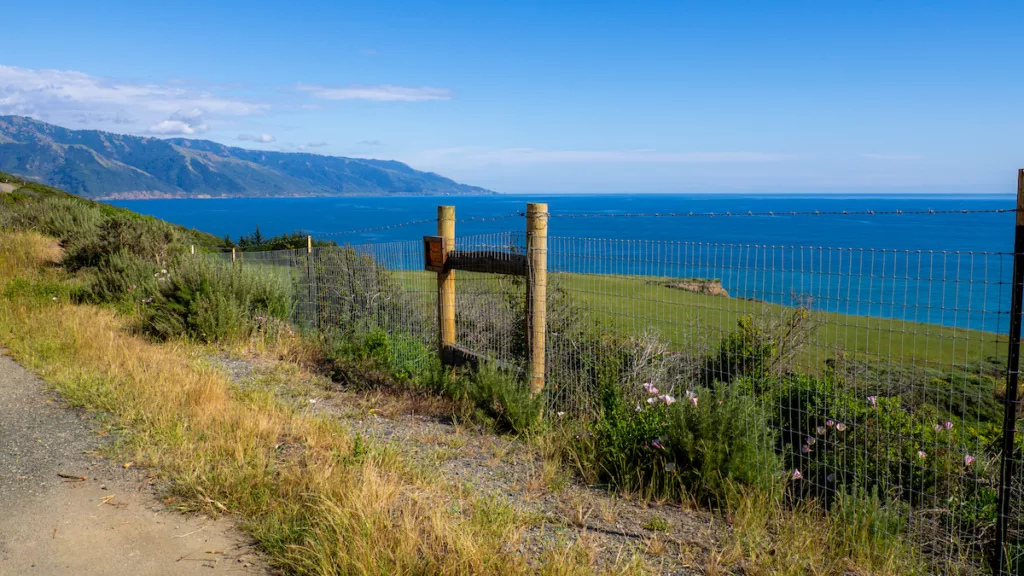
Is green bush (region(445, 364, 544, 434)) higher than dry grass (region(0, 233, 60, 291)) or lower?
lower

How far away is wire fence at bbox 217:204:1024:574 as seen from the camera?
4.43m

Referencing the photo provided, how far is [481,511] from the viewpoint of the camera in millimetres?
4285

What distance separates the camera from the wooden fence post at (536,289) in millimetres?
6691

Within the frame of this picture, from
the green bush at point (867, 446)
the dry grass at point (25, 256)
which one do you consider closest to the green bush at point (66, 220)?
the dry grass at point (25, 256)

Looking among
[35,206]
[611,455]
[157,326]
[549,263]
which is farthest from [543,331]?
[35,206]

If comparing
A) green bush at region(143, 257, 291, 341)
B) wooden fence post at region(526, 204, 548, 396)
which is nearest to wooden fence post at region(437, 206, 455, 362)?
wooden fence post at region(526, 204, 548, 396)

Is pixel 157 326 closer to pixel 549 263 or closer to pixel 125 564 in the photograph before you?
pixel 549 263

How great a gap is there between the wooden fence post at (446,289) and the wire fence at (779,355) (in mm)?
254

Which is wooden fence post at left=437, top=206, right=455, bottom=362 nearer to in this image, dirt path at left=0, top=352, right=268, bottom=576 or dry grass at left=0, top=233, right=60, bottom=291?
dirt path at left=0, top=352, right=268, bottom=576

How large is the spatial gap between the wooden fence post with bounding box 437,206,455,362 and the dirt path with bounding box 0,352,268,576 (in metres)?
3.40

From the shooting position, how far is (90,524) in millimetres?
4277

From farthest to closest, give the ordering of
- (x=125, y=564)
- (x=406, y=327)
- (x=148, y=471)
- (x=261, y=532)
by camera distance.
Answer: (x=406, y=327) → (x=148, y=471) → (x=261, y=532) → (x=125, y=564)

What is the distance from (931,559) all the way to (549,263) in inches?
157

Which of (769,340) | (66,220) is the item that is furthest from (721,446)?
(66,220)
